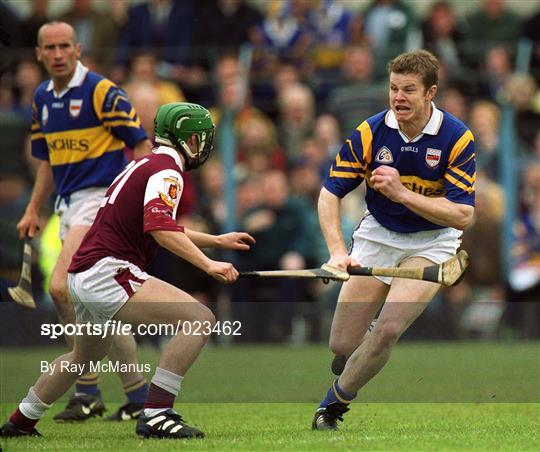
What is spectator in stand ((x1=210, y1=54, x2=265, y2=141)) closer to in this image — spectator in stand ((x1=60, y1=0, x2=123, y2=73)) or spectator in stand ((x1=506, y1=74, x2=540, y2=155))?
spectator in stand ((x1=60, y1=0, x2=123, y2=73))

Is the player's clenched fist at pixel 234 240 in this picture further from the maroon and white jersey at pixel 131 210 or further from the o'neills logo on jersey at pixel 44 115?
the o'neills logo on jersey at pixel 44 115

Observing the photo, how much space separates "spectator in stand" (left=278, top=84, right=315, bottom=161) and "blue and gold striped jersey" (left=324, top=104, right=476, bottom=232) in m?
7.74

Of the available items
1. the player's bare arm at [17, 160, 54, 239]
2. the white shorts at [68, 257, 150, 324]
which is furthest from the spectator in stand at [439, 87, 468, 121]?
the white shorts at [68, 257, 150, 324]

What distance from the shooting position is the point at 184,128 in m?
8.26

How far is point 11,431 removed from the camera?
855cm

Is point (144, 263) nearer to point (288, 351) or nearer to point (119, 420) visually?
point (119, 420)

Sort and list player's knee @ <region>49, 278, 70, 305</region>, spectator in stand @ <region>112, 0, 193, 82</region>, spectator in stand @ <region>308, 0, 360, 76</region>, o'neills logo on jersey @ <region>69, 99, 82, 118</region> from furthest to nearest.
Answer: spectator in stand @ <region>112, 0, 193, 82</region> < spectator in stand @ <region>308, 0, 360, 76</region> < o'neills logo on jersey @ <region>69, 99, 82, 118</region> < player's knee @ <region>49, 278, 70, 305</region>

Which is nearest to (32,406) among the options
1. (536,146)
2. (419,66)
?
(419,66)

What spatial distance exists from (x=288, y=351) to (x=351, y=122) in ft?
10.2

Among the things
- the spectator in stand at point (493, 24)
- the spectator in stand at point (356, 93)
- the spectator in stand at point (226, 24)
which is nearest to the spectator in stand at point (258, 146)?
the spectator in stand at point (356, 93)

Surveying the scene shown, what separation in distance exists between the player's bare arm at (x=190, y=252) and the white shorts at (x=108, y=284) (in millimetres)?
383

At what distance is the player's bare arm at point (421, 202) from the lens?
329 inches

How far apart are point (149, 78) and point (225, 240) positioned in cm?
815

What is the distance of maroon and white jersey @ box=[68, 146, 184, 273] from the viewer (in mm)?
8086
